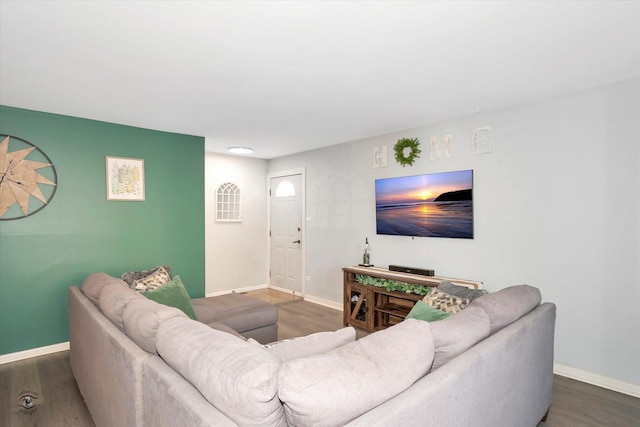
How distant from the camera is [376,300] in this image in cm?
415

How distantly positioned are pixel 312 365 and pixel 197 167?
13.2ft

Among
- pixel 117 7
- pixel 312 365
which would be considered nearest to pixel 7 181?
pixel 117 7

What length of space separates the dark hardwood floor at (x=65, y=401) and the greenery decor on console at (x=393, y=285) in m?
1.35

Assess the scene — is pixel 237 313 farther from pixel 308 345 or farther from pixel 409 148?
pixel 409 148

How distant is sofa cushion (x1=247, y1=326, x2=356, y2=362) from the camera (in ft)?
4.64

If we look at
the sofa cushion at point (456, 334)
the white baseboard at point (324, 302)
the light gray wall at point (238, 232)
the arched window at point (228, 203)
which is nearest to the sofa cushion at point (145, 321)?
the sofa cushion at point (456, 334)

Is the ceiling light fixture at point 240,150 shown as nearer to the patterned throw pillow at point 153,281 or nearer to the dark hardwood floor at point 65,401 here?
the patterned throw pillow at point 153,281

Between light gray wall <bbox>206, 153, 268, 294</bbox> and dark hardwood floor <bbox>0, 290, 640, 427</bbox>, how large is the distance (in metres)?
2.63

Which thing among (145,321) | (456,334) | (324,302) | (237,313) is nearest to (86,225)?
(237,313)

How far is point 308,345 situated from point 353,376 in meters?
0.41

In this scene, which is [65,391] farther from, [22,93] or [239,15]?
[239,15]

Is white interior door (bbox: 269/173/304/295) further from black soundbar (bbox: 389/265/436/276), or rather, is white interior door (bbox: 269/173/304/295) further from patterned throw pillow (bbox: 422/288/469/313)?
patterned throw pillow (bbox: 422/288/469/313)

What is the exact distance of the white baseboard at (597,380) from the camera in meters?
2.74

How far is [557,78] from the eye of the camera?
8.92ft
